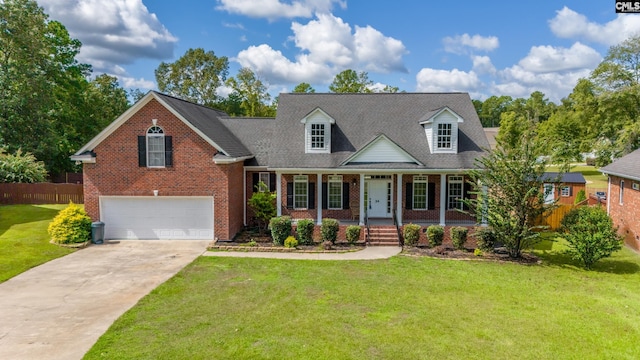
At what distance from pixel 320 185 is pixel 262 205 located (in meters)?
2.91

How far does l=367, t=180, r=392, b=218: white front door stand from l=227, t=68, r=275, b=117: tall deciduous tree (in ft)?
104

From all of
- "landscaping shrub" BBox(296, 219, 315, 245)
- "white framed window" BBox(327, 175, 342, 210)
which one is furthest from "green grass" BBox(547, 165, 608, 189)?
"landscaping shrub" BBox(296, 219, 315, 245)

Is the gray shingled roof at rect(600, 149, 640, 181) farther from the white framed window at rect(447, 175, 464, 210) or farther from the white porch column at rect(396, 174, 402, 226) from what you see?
the white porch column at rect(396, 174, 402, 226)

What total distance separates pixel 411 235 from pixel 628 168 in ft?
35.2

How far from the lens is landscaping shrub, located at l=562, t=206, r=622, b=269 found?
1500cm

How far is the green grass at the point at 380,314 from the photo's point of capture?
830 centimetres

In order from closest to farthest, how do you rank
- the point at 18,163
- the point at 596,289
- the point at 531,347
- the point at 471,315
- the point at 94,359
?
→ the point at 94,359, the point at 531,347, the point at 471,315, the point at 596,289, the point at 18,163

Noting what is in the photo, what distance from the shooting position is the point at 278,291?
11.9 m

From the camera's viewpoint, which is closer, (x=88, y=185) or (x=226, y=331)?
(x=226, y=331)

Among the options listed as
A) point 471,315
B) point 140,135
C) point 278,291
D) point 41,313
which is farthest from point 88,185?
point 471,315

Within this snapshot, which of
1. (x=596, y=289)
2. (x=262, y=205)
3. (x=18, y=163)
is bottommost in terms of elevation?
(x=596, y=289)

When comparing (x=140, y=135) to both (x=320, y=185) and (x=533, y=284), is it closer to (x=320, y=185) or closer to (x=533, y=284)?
(x=320, y=185)

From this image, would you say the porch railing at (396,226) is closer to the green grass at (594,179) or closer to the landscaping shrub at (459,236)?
the landscaping shrub at (459,236)

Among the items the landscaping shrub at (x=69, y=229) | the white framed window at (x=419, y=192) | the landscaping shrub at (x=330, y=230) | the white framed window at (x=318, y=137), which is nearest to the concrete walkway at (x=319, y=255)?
the landscaping shrub at (x=330, y=230)
